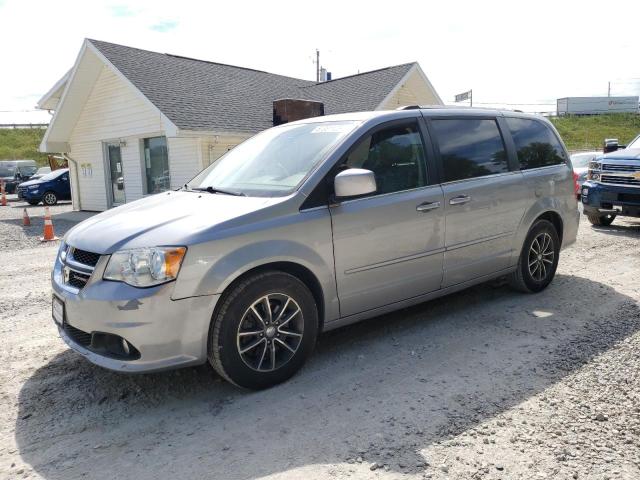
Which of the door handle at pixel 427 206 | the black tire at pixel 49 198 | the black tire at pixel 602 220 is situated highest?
the door handle at pixel 427 206

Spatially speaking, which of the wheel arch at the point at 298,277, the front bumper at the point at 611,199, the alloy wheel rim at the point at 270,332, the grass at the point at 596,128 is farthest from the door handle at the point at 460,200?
the grass at the point at 596,128

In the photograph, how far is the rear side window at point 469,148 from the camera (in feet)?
15.2

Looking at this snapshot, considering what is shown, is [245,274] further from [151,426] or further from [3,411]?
[3,411]

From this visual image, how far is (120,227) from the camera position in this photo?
349cm

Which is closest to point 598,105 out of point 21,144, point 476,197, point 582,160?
point 582,160

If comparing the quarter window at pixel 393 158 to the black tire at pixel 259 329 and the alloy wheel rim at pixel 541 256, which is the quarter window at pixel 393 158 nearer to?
the black tire at pixel 259 329

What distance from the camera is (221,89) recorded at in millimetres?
17469

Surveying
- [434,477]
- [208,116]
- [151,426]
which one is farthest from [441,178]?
[208,116]

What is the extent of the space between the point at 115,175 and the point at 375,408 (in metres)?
16.9

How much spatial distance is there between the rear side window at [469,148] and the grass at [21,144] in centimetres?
5494

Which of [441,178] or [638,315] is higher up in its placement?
[441,178]

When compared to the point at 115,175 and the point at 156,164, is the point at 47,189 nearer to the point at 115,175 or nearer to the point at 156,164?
the point at 115,175

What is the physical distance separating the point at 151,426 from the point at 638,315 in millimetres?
4325

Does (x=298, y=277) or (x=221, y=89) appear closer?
(x=298, y=277)
